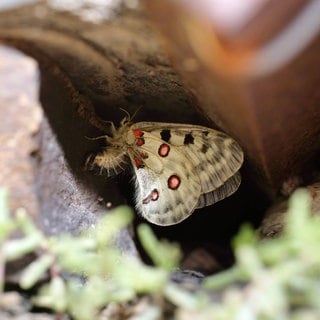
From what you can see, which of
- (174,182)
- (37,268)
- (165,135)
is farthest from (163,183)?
(37,268)

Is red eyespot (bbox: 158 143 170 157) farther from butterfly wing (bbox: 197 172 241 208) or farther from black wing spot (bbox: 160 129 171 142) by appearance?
butterfly wing (bbox: 197 172 241 208)

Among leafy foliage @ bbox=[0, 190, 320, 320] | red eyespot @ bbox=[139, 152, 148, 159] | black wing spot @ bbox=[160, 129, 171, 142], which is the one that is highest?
leafy foliage @ bbox=[0, 190, 320, 320]

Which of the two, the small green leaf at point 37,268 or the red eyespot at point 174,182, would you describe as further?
the red eyespot at point 174,182

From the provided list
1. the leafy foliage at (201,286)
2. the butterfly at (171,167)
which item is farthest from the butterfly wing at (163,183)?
the leafy foliage at (201,286)

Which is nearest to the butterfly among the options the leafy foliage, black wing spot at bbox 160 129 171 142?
black wing spot at bbox 160 129 171 142

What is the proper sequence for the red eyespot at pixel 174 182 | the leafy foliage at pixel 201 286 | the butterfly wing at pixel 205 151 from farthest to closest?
the red eyespot at pixel 174 182, the butterfly wing at pixel 205 151, the leafy foliage at pixel 201 286

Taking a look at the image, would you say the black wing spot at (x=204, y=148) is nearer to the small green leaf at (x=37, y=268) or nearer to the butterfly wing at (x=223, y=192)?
the butterfly wing at (x=223, y=192)

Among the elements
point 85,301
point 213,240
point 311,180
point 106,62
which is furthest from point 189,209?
point 85,301
